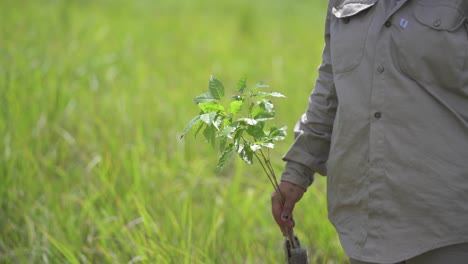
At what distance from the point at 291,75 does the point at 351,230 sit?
3.65 m

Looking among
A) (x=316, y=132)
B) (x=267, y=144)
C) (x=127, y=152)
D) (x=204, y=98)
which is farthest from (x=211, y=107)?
(x=127, y=152)

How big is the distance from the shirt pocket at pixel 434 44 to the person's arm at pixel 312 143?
0.27m

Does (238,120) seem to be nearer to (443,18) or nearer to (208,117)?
(208,117)

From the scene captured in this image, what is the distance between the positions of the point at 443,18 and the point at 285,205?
1.90 ft

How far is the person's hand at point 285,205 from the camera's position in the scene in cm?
172

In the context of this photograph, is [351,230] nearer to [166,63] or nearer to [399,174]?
[399,174]

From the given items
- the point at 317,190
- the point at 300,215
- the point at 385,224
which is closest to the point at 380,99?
the point at 385,224

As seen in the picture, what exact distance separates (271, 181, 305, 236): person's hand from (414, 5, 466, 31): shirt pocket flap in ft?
1.71

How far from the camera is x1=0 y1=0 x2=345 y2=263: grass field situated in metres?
2.46

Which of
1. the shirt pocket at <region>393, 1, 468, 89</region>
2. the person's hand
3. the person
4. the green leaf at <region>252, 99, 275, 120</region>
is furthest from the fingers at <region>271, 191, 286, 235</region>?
the shirt pocket at <region>393, 1, 468, 89</region>

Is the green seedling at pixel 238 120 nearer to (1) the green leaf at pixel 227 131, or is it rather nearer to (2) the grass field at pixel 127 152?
(1) the green leaf at pixel 227 131

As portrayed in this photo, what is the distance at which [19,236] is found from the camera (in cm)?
259

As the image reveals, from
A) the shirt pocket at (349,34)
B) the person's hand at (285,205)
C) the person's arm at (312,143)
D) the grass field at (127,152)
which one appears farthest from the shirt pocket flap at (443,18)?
the grass field at (127,152)

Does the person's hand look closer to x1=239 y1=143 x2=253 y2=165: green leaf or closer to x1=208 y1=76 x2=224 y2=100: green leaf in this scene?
x1=239 y1=143 x2=253 y2=165: green leaf
